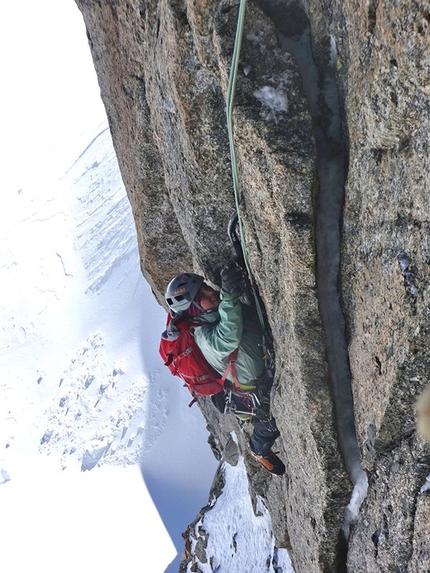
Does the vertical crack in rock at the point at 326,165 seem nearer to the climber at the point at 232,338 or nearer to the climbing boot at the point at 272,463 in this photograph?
the climber at the point at 232,338

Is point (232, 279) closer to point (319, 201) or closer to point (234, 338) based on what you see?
point (234, 338)

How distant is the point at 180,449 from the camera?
2542 cm

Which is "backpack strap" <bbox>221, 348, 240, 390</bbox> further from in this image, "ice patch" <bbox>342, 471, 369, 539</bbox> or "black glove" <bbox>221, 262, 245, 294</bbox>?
"ice patch" <bbox>342, 471, 369, 539</bbox>

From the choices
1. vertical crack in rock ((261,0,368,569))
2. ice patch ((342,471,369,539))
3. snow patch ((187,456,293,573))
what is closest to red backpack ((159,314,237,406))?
vertical crack in rock ((261,0,368,569))

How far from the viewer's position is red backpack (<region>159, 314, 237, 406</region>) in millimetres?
5273

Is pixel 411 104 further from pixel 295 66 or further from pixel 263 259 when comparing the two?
pixel 263 259

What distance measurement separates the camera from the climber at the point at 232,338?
479 cm

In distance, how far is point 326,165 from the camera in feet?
11.8

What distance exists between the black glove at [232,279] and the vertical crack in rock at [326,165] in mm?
1005

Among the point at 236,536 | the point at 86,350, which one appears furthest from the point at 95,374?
the point at 236,536

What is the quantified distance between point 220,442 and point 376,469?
833 centimetres

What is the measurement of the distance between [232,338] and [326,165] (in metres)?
1.92

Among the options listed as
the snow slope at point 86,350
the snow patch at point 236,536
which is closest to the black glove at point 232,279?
the snow patch at point 236,536

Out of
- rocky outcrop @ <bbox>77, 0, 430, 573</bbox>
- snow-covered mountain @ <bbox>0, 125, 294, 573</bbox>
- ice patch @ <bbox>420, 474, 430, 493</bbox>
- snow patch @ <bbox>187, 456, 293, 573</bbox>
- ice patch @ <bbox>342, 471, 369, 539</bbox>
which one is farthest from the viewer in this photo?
snow-covered mountain @ <bbox>0, 125, 294, 573</bbox>
